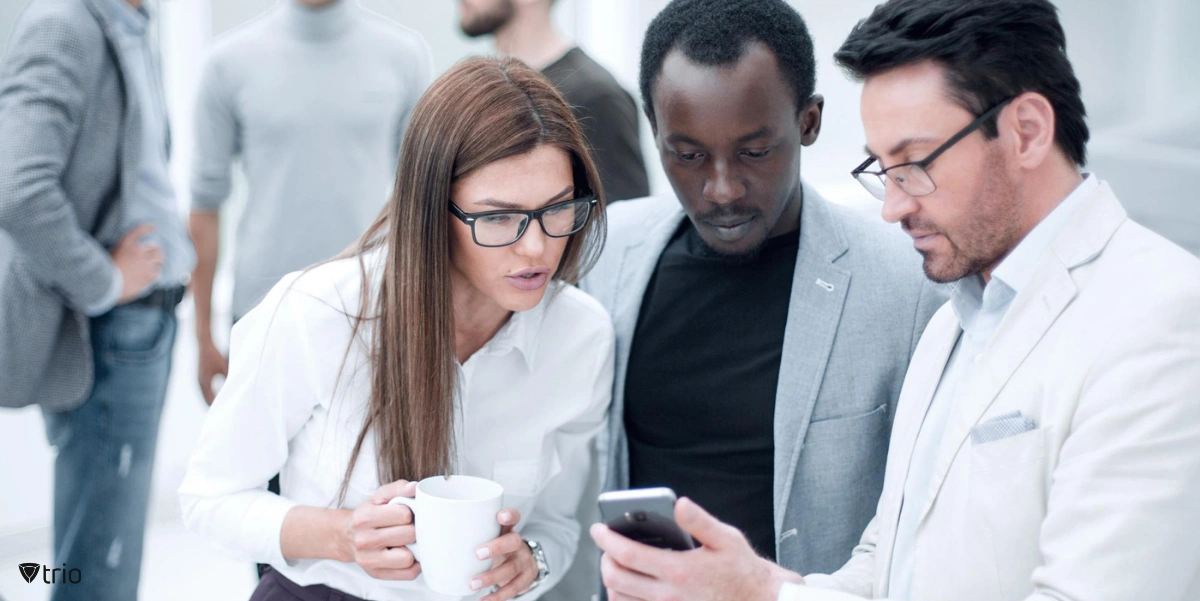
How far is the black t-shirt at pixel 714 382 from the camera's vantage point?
1574 mm

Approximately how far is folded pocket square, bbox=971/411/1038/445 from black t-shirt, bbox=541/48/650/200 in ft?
5.28

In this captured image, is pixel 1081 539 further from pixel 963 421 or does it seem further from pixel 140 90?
A: pixel 140 90

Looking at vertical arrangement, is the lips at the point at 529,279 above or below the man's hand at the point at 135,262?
below

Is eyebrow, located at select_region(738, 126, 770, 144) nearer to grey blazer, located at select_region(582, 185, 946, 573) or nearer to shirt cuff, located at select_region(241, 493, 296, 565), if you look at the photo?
grey blazer, located at select_region(582, 185, 946, 573)

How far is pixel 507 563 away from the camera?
1.29 metres

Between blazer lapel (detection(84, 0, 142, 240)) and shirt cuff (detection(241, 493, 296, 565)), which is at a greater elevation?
blazer lapel (detection(84, 0, 142, 240))

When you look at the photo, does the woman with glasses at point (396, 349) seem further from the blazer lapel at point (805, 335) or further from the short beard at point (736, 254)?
the blazer lapel at point (805, 335)

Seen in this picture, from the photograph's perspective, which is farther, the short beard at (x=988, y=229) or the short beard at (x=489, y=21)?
the short beard at (x=489, y=21)

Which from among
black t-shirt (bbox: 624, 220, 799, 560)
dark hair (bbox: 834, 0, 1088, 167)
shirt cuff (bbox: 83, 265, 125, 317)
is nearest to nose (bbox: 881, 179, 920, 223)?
dark hair (bbox: 834, 0, 1088, 167)

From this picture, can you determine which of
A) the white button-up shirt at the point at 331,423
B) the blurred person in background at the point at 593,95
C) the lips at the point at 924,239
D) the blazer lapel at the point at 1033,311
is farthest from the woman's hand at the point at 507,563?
the blurred person in background at the point at 593,95

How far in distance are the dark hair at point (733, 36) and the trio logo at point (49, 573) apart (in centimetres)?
195

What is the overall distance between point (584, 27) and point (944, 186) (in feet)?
11.3

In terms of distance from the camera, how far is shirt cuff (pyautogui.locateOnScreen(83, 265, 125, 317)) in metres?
2.39

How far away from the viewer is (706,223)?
5.10 feet
